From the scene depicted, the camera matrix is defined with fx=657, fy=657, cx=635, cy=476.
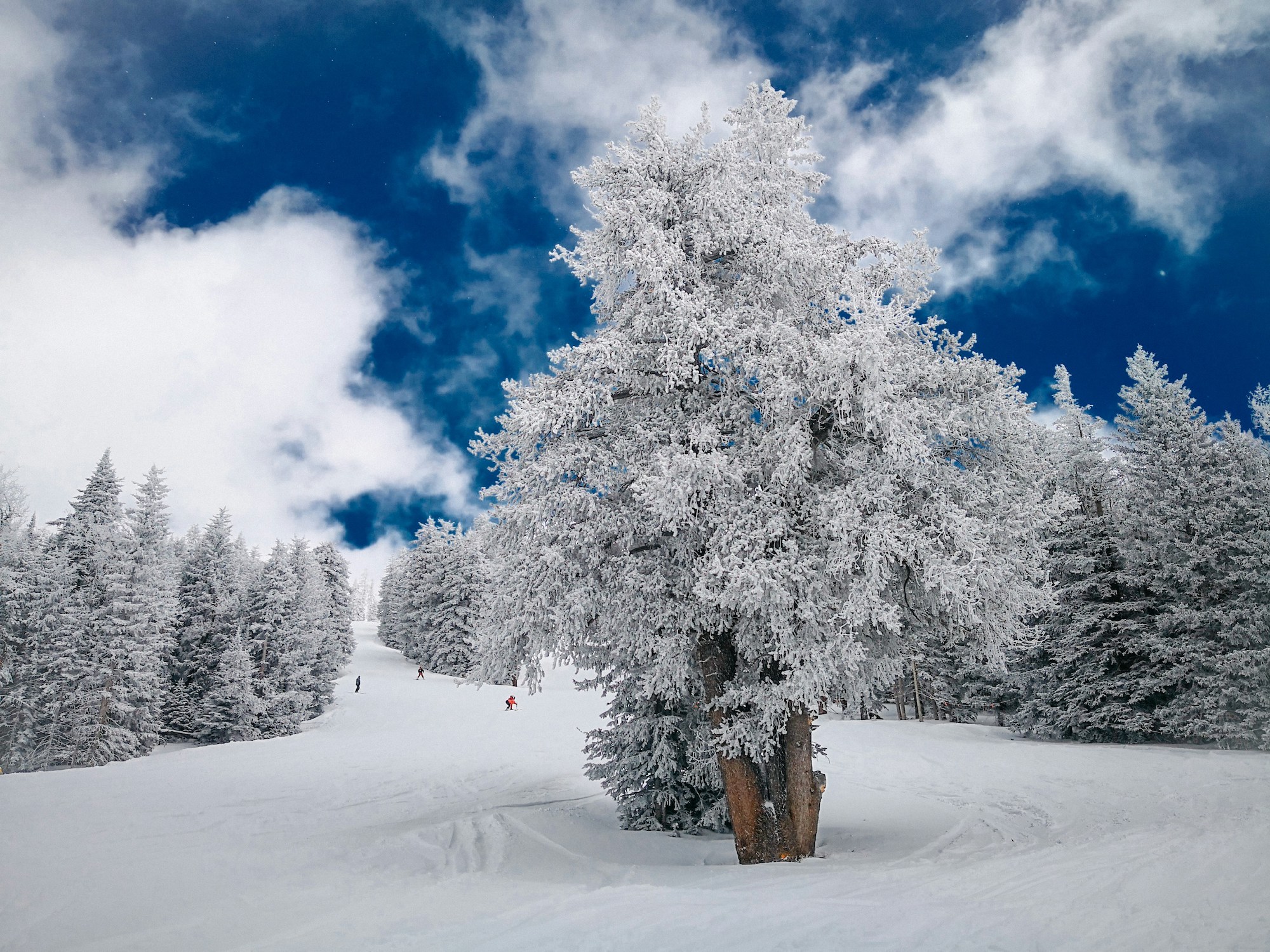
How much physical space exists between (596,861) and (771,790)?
281 cm

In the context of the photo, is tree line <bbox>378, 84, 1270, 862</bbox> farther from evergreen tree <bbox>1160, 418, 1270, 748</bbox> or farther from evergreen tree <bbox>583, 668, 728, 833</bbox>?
evergreen tree <bbox>1160, 418, 1270, 748</bbox>

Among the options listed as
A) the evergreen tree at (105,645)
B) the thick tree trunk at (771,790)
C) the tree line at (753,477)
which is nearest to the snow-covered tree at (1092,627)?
the tree line at (753,477)

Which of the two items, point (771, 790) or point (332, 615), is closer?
point (771, 790)

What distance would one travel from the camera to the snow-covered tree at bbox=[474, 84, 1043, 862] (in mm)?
7961

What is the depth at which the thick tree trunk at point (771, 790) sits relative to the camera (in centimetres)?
895

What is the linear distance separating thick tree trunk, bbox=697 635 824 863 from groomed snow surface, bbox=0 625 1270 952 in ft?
2.00

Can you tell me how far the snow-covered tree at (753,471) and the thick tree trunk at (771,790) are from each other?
33 millimetres

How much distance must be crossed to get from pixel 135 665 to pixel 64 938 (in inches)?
1118

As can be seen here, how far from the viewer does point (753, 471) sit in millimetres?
8648

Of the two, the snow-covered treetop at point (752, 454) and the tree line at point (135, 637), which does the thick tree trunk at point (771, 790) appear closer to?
the snow-covered treetop at point (752, 454)

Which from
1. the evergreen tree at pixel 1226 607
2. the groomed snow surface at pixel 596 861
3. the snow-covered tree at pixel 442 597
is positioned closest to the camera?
the groomed snow surface at pixel 596 861

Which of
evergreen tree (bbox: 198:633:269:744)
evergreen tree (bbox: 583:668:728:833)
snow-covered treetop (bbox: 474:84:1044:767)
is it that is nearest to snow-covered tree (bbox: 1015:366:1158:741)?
evergreen tree (bbox: 583:668:728:833)

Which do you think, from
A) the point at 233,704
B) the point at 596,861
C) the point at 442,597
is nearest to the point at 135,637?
the point at 233,704

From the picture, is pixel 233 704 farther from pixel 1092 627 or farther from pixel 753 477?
pixel 1092 627
